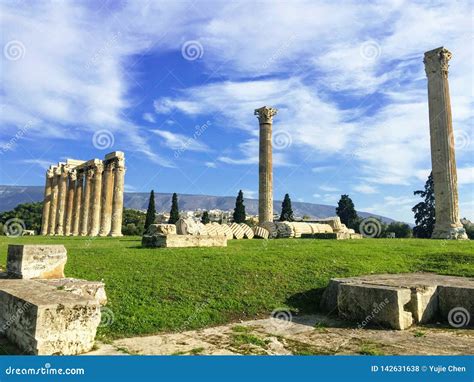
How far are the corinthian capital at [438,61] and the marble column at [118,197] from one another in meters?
28.4

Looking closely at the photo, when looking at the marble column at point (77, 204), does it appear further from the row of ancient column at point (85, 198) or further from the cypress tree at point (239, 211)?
the cypress tree at point (239, 211)

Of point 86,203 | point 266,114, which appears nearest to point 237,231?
point 266,114

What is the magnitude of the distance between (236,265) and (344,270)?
337 centimetres

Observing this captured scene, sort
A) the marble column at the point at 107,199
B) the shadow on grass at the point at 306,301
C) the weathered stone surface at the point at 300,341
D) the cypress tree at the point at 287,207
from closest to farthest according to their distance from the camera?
the weathered stone surface at the point at 300,341
the shadow on grass at the point at 306,301
the marble column at the point at 107,199
the cypress tree at the point at 287,207

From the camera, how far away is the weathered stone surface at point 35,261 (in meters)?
8.91

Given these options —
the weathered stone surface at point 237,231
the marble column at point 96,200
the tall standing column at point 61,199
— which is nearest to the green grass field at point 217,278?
the weathered stone surface at point 237,231

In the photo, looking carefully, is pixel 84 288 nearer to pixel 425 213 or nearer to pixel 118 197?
pixel 118 197

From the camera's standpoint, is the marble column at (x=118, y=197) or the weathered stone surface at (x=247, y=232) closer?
the weathered stone surface at (x=247, y=232)

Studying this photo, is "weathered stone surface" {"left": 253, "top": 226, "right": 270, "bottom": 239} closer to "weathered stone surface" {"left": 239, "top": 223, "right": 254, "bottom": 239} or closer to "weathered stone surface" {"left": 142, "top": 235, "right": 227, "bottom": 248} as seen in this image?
"weathered stone surface" {"left": 239, "top": 223, "right": 254, "bottom": 239}

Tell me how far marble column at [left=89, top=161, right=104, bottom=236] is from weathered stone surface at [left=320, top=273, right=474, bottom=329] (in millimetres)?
33438

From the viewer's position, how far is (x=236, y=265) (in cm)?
1240

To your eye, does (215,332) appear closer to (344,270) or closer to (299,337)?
(299,337)

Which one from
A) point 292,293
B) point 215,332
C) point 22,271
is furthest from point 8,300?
point 292,293

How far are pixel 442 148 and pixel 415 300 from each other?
26.9 meters
